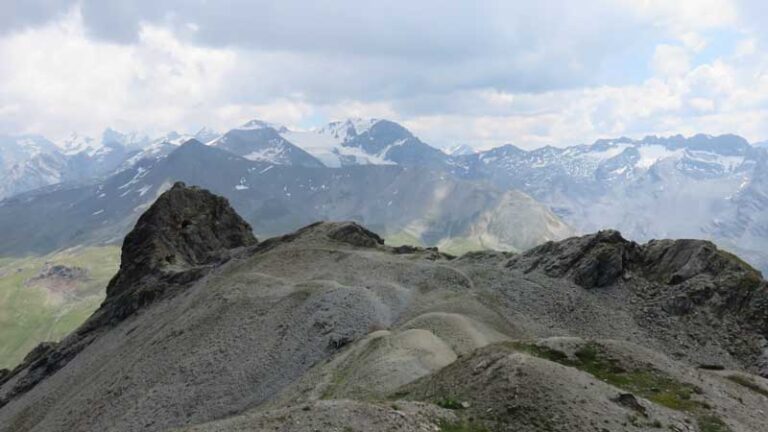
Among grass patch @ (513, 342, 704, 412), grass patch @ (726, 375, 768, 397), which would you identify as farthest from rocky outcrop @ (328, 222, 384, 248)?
grass patch @ (726, 375, 768, 397)

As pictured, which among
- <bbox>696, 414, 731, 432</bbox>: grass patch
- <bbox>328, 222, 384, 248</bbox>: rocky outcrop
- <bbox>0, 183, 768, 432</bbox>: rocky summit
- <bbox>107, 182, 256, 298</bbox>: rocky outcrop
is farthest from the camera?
<bbox>107, 182, 256, 298</bbox>: rocky outcrop

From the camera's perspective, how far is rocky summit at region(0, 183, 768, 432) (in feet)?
135

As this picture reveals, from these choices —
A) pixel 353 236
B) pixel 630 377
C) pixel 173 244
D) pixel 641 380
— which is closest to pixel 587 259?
pixel 353 236

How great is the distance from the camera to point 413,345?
62969 millimetres

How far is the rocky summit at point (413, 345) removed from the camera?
41.1 m

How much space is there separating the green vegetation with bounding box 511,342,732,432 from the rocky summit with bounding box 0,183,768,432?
0.18 metres

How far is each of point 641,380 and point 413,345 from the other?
21.5m

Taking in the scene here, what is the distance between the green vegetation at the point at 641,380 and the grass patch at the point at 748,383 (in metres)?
9.74

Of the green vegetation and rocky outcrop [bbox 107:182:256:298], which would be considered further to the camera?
rocky outcrop [bbox 107:182:256:298]

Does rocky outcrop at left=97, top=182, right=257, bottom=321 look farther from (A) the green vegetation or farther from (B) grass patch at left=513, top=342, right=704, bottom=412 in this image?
(A) the green vegetation

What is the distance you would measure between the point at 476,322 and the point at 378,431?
4528 cm

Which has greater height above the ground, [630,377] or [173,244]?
[173,244]

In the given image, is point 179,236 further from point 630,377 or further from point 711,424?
point 711,424

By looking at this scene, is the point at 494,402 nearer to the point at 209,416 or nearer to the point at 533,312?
the point at 209,416
